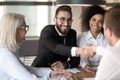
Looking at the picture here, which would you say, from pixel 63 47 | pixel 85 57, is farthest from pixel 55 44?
pixel 85 57

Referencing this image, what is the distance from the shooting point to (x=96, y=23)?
9.16ft

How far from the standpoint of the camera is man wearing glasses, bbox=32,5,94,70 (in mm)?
2512

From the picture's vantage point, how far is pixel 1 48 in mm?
1848

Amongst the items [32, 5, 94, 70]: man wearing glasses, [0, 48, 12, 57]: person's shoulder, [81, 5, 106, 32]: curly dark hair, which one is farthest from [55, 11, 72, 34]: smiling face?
[0, 48, 12, 57]: person's shoulder

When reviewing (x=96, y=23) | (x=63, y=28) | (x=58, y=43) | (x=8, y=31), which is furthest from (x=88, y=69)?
(x=8, y=31)

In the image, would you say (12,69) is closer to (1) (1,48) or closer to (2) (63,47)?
(1) (1,48)

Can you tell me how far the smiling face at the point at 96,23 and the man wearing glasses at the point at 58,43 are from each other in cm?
30

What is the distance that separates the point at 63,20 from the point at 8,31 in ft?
2.78

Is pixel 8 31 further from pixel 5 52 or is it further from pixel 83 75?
pixel 83 75

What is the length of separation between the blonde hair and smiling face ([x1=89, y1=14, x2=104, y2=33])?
1.14 metres

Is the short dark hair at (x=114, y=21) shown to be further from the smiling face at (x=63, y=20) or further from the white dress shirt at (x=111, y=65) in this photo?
the smiling face at (x=63, y=20)

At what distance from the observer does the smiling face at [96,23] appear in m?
2.79

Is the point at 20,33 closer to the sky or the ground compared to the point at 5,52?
closer to the sky

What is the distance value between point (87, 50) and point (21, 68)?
804 mm
